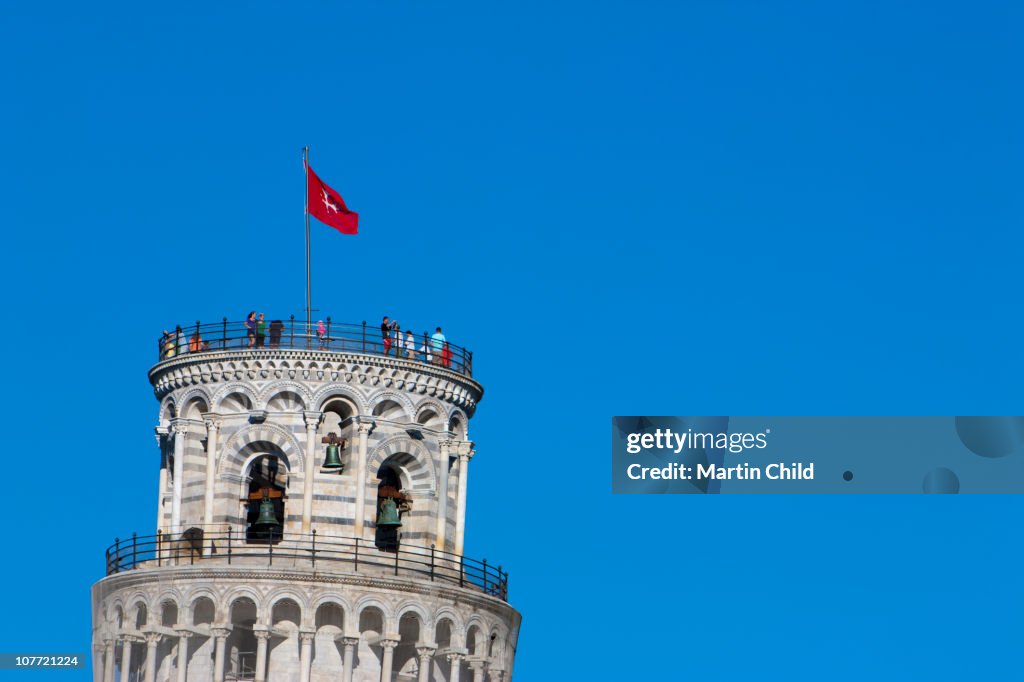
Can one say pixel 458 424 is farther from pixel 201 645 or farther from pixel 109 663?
pixel 109 663

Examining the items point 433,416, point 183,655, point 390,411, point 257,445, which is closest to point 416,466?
point 433,416

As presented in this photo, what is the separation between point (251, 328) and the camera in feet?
448

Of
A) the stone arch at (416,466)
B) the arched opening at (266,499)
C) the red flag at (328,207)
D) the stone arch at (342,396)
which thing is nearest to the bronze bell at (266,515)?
the arched opening at (266,499)

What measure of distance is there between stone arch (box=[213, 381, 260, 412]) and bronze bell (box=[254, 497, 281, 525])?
4.34 meters

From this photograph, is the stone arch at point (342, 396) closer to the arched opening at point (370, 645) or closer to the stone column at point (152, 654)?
the arched opening at point (370, 645)

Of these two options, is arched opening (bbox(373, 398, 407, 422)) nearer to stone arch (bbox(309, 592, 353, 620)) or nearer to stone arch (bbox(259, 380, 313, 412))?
stone arch (bbox(259, 380, 313, 412))

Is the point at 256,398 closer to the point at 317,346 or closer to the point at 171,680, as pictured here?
the point at 317,346

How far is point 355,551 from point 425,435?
7647mm

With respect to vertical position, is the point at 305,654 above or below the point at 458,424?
below

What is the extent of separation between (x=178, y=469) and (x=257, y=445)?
377 cm

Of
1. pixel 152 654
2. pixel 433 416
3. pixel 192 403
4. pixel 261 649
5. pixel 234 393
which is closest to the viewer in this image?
pixel 261 649

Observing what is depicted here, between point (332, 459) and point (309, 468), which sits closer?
point (309, 468)

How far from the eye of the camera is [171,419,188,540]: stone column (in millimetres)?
134500

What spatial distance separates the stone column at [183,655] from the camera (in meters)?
130
